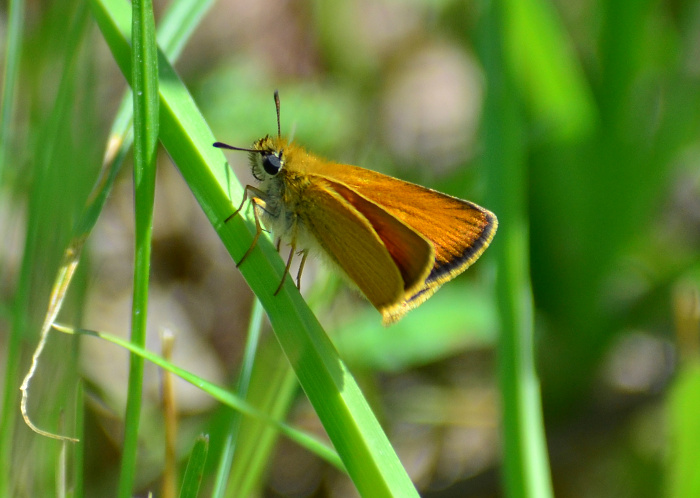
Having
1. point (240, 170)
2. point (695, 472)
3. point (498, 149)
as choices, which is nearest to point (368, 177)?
point (498, 149)

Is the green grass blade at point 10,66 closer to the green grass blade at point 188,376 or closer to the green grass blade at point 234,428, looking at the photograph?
the green grass blade at point 188,376

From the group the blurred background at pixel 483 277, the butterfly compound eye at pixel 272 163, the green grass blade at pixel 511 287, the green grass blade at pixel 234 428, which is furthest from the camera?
the blurred background at pixel 483 277

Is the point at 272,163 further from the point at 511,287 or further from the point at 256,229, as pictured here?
the point at 511,287

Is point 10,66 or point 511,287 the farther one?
point 511,287

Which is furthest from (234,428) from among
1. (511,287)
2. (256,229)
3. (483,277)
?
(483,277)

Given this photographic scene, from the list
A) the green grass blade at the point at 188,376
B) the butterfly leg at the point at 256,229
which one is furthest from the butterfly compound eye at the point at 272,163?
Answer: the green grass blade at the point at 188,376

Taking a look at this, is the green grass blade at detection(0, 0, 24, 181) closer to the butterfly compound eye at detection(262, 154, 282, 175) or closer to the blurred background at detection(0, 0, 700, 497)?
the butterfly compound eye at detection(262, 154, 282, 175)

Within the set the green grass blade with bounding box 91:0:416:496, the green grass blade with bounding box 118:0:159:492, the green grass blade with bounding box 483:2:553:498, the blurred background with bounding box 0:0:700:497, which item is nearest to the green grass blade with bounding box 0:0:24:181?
the green grass blade with bounding box 91:0:416:496
